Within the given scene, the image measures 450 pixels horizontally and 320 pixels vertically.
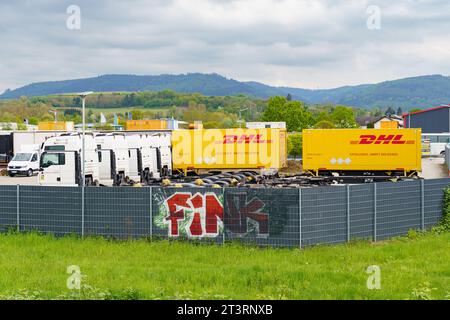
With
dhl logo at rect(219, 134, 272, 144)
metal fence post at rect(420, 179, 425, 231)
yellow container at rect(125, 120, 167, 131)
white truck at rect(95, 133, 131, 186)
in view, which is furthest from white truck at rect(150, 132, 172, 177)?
yellow container at rect(125, 120, 167, 131)

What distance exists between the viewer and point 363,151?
1447 inches

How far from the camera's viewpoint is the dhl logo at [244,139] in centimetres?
4112

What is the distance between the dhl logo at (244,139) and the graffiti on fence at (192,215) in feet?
77.6

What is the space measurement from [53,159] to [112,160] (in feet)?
15.5

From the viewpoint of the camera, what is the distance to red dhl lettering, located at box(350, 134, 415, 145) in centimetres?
3641

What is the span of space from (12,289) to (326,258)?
7.35m

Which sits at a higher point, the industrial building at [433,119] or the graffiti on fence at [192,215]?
the industrial building at [433,119]

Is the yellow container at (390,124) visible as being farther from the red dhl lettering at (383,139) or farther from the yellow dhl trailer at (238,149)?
the yellow dhl trailer at (238,149)

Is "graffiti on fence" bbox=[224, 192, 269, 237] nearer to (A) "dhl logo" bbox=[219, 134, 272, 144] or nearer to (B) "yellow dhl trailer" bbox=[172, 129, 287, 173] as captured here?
(B) "yellow dhl trailer" bbox=[172, 129, 287, 173]

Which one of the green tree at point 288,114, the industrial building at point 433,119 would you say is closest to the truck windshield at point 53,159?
the industrial building at point 433,119

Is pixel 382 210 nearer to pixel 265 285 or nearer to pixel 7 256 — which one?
pixel 265 285

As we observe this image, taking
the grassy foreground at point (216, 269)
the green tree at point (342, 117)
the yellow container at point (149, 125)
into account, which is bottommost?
the grassy foreground at point (216, 269)

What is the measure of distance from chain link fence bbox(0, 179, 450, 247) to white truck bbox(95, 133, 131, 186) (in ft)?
58.0
